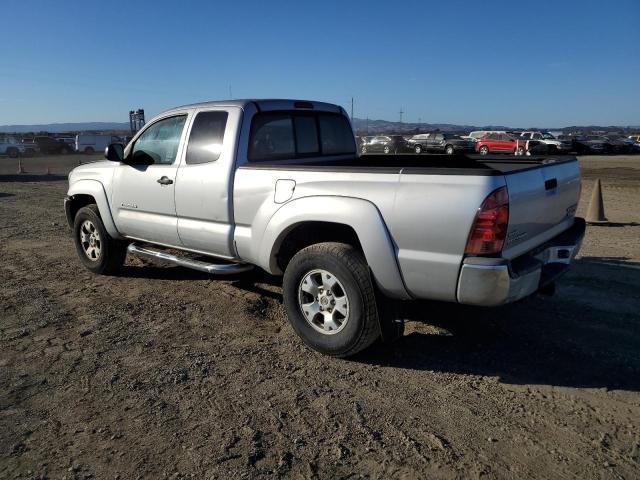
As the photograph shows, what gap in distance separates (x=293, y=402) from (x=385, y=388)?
2.13ft

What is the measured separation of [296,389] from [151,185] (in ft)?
9.33

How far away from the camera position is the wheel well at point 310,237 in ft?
13.4

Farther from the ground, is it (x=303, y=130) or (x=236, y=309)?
(x=303, y=130)

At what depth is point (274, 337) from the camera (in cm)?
449

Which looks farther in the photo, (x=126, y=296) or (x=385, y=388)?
(x=126, y=296)

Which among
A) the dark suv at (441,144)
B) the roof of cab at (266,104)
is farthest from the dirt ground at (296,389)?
the dark suv at (441,144)

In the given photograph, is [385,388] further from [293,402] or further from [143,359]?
[143,359]

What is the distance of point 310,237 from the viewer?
4383mm

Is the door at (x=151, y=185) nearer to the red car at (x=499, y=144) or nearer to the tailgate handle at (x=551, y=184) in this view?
the tailgate handle at (x=551, y=184)

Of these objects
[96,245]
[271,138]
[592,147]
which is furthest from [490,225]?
[592,147]

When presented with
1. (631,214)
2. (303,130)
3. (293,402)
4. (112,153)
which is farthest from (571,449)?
(631,214)

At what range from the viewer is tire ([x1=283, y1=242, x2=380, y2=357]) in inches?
149

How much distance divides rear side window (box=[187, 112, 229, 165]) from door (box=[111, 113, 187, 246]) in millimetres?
193

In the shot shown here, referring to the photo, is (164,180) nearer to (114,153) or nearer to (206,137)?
(206,137)
